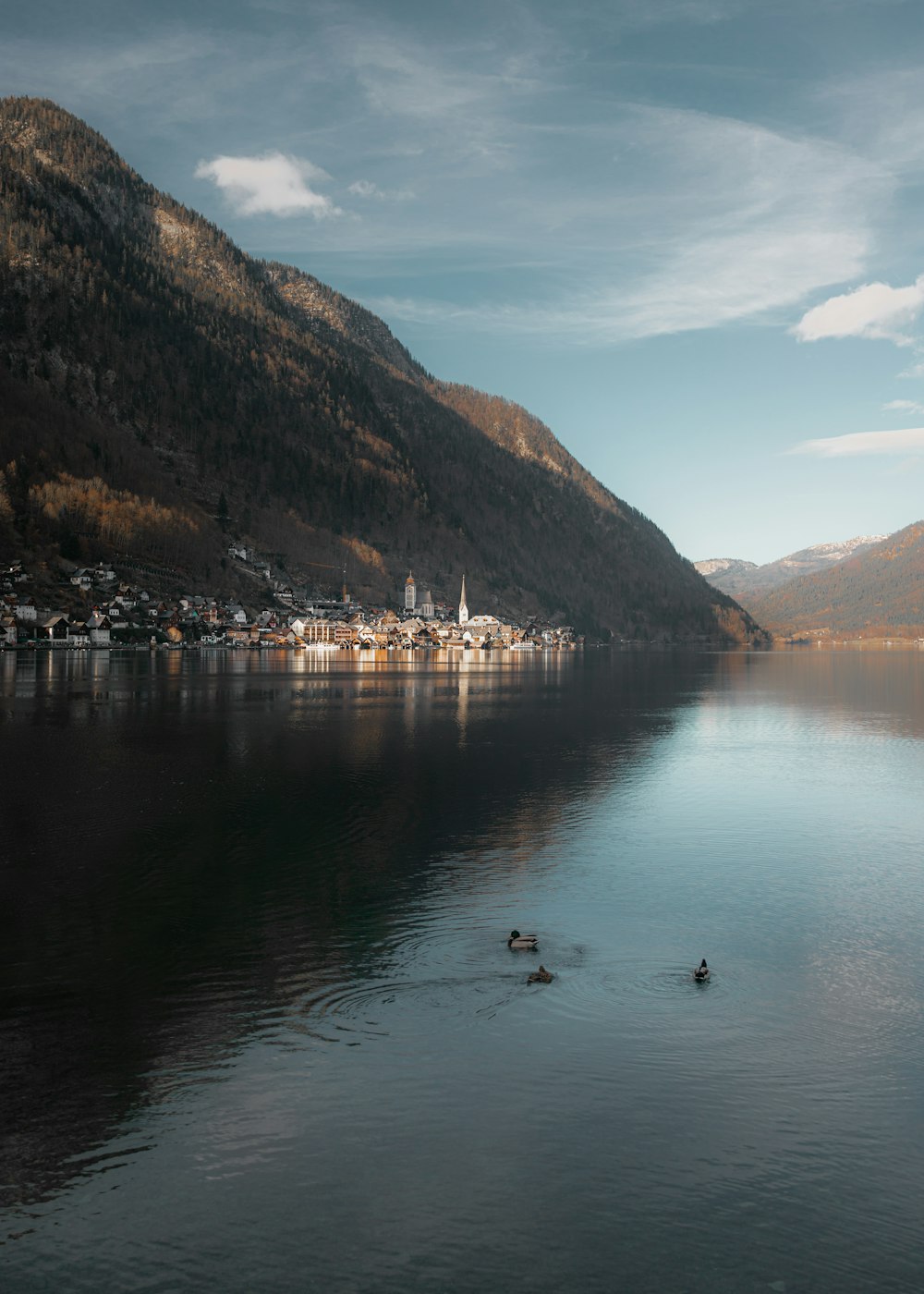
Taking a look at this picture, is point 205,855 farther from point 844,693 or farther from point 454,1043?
point 844,693

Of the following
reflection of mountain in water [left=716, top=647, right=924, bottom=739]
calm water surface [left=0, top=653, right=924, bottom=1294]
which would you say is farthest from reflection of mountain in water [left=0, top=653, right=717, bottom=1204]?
reflection of mountain in water [left=716, top=647, right=924, bottom=739]

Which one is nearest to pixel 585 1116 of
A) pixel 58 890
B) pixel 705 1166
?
pixel 705 1166

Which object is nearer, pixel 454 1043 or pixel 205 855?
pixel 454 1043

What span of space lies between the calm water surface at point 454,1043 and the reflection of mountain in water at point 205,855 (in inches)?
6.3

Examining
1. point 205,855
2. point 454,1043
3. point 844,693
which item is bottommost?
point 454,1043

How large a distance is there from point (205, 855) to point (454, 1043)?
1892 cm

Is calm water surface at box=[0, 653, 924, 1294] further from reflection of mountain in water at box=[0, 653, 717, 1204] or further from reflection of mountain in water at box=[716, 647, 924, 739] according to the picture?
reflection of mountain in water at box=[716, 647, 924, 739]

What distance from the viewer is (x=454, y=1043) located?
19578 millimetres

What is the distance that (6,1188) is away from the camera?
565 inches

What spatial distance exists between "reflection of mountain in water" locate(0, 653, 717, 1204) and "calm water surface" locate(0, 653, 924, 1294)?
0.52ft

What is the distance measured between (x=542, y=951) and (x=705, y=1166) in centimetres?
1020

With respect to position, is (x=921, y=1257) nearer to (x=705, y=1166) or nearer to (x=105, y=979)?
(x=705, y=1166)

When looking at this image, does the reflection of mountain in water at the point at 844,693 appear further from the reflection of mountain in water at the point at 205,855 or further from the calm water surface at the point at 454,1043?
the calm water surface at the point at 454,1043

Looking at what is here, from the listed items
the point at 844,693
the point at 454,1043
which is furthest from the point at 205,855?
the point at 844,693
